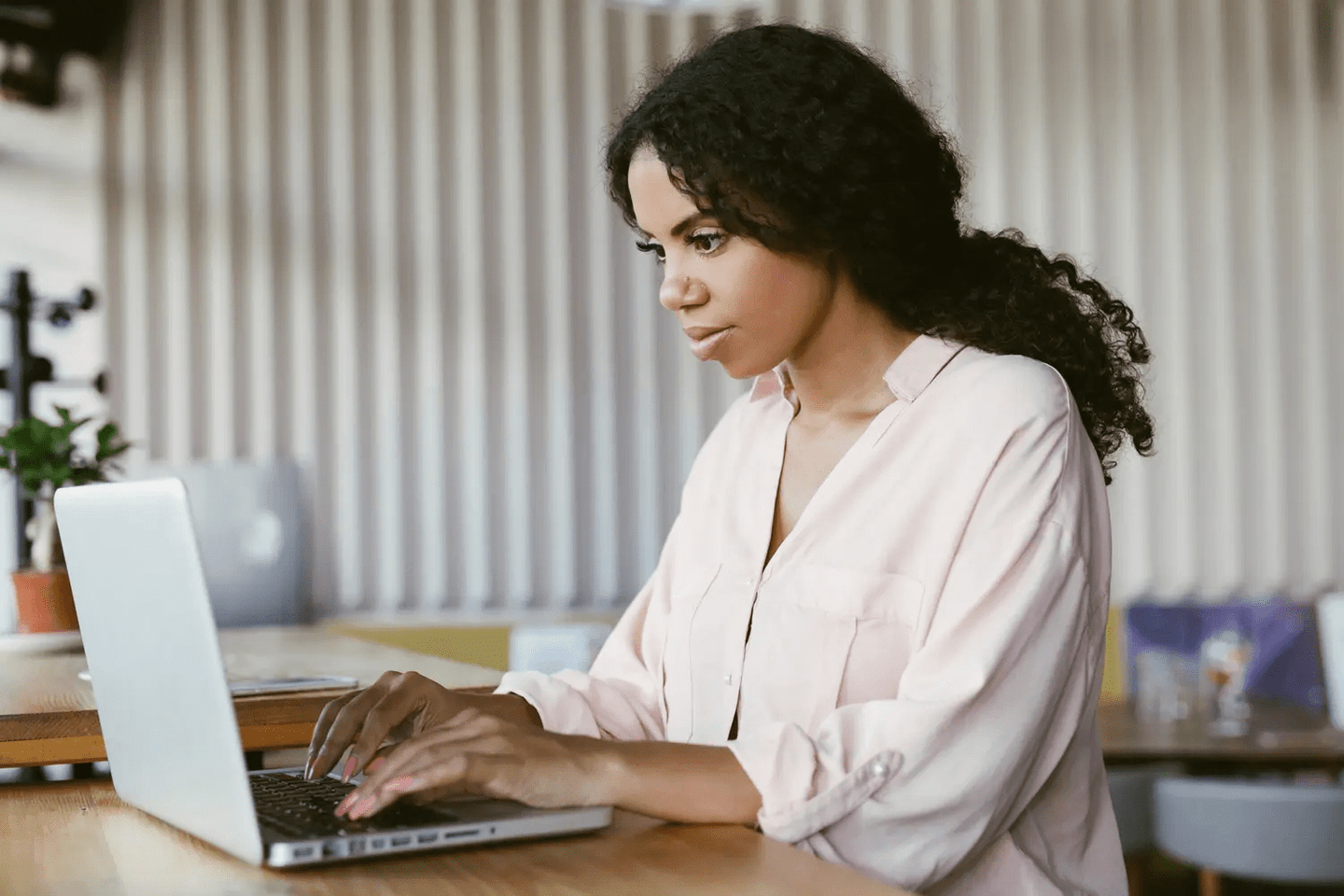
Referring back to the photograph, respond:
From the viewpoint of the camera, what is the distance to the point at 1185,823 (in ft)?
10.2

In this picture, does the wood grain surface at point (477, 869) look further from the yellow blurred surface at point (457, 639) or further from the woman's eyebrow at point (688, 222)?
the yellow blurred surface at point (457, 639)

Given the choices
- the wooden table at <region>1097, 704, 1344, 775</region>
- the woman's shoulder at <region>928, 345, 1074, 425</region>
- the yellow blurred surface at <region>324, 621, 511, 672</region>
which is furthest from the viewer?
the yellow blurred surface at <region>324, 621, 511, 672</region>

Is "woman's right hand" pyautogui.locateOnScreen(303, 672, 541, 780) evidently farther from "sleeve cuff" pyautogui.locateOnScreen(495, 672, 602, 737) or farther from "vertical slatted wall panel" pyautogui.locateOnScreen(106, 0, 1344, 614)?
"vertical slatted wall panel" pyautogui.locateOnScreen(106, 0, 1344, 614)

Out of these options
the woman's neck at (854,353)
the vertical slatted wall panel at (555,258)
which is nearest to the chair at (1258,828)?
the vertical slatted wall panel at (555,258)

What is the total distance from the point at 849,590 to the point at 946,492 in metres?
0.13

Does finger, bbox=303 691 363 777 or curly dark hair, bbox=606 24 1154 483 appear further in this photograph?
curly dark hair, bbox=606 24 1154 483

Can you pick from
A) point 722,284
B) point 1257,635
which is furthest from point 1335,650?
point 722,284

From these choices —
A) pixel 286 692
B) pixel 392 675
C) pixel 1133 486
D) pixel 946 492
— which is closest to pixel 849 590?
pixel 946 492

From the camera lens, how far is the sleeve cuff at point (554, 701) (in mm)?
1423

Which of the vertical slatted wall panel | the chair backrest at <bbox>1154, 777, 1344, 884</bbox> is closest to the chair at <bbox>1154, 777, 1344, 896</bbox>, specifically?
the chair backrest at <bbox>1154, 777, 1344, 884</bbox>

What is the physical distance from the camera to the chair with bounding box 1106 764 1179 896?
343 cm

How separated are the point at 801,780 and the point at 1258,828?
2.32 meters

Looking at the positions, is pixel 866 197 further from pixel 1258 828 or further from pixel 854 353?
pixel 1258 828

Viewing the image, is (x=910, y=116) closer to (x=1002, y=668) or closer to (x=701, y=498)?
(x=701, y=498)
